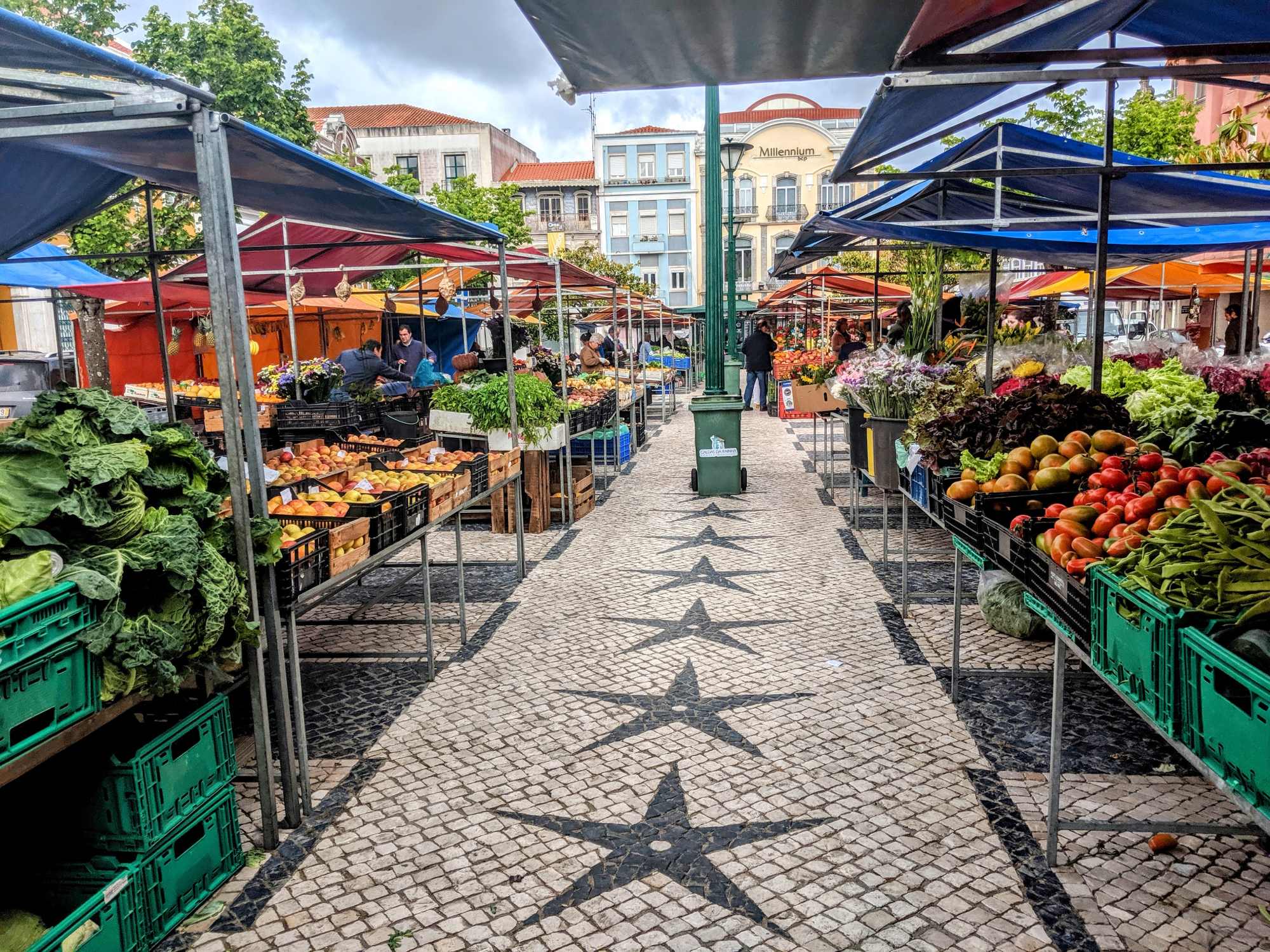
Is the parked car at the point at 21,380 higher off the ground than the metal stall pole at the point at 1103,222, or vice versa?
the metal stall pole at the point at 1103,222

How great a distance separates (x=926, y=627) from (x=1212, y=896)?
2946 mm

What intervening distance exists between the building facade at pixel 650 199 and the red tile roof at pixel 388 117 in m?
8.88

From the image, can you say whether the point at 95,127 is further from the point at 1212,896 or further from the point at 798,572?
the point at 798,572

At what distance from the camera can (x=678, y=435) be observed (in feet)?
56.6

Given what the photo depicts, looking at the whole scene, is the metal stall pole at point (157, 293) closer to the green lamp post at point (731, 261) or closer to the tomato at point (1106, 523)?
the tomato at point (1106, 523)

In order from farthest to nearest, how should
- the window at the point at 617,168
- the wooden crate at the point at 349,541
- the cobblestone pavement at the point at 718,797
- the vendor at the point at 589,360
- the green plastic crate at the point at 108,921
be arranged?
the window at the point at 617,168 < the vendor at the point at 589,360 < the wooden crate at the point at 349,541 < the cobblestone pavement at the point at 718,797 < the green plastic crate at the point at 108,921

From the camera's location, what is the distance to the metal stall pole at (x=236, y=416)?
3100 mm

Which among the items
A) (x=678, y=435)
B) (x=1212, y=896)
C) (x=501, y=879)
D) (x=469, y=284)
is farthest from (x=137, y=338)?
(x=1212, y=896)

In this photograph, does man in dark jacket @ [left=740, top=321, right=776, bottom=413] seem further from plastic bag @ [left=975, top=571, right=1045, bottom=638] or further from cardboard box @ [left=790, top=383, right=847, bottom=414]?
plastic bag @ [left=975, top=571, right=1045, bottom=638]

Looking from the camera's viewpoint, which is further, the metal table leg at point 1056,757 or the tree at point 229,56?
the tree at point 229,56

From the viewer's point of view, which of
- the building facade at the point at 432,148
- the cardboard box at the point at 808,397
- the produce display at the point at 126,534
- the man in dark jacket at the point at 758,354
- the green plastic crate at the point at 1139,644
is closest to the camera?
the green plastic crate at the point at 1139,644

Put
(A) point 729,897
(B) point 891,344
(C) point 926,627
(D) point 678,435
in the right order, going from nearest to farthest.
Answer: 1. (A) point 729,897
2. (C) point 926,627
3. (B) point 891,344
4. (D) point 678,435

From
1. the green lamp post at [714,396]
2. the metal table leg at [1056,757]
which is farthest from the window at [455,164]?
the metal table leg at [1056,757]

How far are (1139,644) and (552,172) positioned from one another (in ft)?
196
